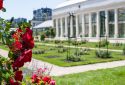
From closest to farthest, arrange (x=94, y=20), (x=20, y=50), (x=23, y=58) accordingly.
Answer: (x=23, y=58), (x=20, y=50), (x=94, y=20)

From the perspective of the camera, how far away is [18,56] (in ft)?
10.3

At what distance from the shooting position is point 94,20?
6053 centimetres

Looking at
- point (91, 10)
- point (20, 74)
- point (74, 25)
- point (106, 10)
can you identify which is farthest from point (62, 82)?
point (74, 25)

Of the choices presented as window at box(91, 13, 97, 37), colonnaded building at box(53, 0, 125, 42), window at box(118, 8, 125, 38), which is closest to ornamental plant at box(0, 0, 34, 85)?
colonnaded building at box(53, 0, 125, 42)

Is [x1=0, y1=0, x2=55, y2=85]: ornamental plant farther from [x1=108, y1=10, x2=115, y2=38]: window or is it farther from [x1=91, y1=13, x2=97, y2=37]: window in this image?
[x1=91, y1=13, x2=97, y2=37]: window

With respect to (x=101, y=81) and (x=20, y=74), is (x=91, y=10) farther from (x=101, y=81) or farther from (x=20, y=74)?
(x=20, y=74)

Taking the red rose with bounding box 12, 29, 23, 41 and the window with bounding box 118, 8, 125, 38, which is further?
the window with bounding box 118, 8, 125, 38

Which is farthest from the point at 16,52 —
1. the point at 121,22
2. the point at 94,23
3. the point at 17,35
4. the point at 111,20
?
the point at 94,23

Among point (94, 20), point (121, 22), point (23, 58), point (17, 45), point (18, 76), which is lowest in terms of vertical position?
point (18, 76)

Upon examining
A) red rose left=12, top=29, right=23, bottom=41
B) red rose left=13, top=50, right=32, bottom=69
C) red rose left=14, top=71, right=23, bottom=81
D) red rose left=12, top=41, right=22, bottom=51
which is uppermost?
red rose left=12, top=29, right=23, bottom=41

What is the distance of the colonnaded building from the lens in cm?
5200

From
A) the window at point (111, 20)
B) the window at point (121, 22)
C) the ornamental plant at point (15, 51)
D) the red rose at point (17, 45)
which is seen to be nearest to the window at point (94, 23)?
the window at point (111, 20)

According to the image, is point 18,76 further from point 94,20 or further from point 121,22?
point 94,20

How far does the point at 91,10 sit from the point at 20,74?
57.7 metres
